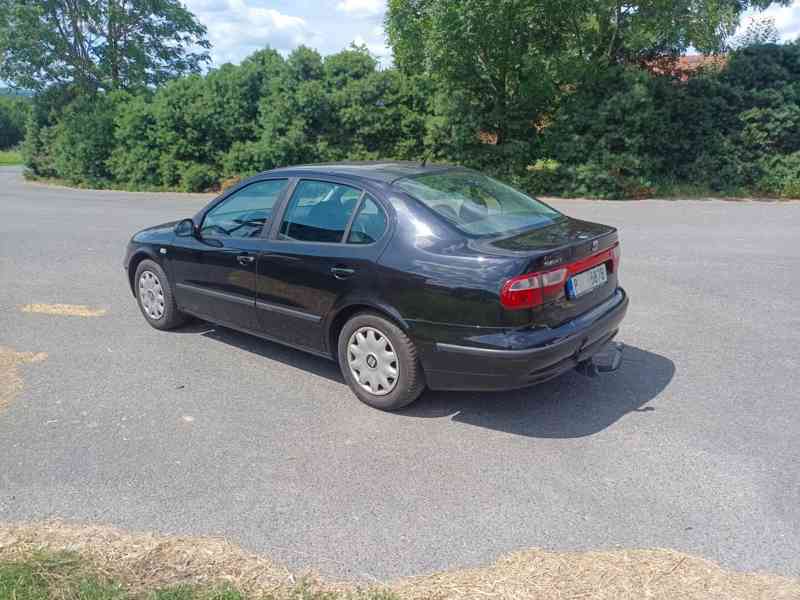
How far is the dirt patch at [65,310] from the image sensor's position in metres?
7.04

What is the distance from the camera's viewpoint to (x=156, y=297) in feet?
20.9

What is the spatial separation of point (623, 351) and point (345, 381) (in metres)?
2.22

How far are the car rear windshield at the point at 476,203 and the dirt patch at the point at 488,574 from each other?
210cm

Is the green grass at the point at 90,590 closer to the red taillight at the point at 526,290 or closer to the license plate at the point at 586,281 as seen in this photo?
the red taillight at the point at 526,290

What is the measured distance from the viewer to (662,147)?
1641 centimetres

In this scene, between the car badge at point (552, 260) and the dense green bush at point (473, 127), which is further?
the dense green bush at point (473, 127)

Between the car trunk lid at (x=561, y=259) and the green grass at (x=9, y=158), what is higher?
the green grass at (x=9, y=158)

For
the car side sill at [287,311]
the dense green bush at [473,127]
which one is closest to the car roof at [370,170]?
the car side sill at [287,311]

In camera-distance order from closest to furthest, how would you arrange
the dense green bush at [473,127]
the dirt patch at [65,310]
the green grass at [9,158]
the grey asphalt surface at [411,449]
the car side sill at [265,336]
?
the grey asphalt surface at [411,449]
the car side sill at [265,336]
the dirt patch at [65,310]
the dense green bush at [473,127]
the green grass at [9,158]

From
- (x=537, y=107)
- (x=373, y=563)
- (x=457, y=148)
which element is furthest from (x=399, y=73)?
(x=373, y=563)

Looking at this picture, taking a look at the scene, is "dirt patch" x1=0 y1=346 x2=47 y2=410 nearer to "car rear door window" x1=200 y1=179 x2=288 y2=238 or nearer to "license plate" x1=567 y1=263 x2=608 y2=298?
"car rear door window" x1=200 y1=179 x2=288 y2=238

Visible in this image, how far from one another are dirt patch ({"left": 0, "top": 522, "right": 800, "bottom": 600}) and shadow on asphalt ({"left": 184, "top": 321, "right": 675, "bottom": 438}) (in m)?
1.26

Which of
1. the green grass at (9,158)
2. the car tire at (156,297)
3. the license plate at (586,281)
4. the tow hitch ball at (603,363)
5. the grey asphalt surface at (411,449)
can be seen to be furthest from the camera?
the green grass at (9,158)

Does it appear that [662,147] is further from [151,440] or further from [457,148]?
[151,440]
